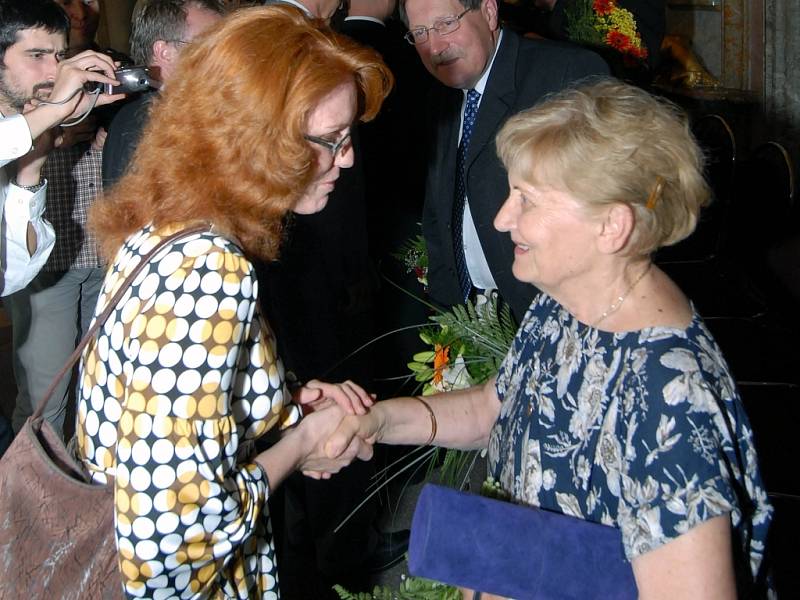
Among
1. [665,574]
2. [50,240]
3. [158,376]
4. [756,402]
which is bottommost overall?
[756,402]

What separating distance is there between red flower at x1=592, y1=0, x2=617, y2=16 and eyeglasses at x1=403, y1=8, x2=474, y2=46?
127 centimetres

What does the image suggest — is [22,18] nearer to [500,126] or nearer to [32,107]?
[32,107]

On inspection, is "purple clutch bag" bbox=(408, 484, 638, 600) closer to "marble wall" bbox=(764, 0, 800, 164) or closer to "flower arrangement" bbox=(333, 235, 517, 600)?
"flower arrangement" bbox=(333, 235, 517, 600)

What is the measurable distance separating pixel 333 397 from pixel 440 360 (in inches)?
24.3

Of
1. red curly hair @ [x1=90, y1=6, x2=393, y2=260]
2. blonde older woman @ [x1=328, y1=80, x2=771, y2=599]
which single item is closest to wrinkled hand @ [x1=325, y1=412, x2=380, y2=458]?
blonde older woman @ [x1=328, y1=80, x2=771, y2=599]

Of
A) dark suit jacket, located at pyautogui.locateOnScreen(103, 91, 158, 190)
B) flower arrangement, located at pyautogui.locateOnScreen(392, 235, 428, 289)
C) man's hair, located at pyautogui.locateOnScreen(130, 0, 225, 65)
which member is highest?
man's hair, located at pyautogui.locateOnScreen(130, 0, 225, 65)

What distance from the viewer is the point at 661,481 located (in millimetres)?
1480

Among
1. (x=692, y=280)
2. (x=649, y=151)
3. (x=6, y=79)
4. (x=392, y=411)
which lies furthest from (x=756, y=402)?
(x=6, y=79)

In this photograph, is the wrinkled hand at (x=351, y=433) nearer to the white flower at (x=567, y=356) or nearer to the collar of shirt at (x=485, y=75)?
the white flower at (x=567, y=356)

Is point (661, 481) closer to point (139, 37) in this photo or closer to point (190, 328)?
point (190, 328)

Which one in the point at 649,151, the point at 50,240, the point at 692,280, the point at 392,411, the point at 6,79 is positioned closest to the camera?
the point at 649,151

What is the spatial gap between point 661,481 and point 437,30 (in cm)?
225

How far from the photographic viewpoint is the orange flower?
104 inches

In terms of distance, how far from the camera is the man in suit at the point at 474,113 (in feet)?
10.5
